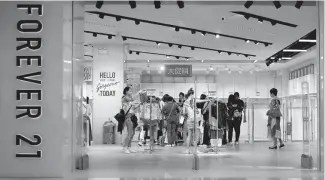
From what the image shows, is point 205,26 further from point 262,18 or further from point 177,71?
point 177,71

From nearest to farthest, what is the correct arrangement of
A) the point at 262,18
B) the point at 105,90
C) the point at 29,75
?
the point at 29,75, the point at 262,18, the point at 105,90

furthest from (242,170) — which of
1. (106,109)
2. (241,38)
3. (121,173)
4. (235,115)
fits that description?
(106,109)

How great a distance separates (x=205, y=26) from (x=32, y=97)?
20.9 ft

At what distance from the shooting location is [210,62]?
1933cm

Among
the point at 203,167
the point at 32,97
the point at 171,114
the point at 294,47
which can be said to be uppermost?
the point at 294,47

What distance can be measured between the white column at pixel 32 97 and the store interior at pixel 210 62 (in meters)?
1.20

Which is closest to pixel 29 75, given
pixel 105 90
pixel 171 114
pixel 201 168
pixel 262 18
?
pixel 201 168

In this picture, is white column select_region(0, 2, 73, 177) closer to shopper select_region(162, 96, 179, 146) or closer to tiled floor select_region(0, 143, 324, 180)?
tiled floor select_region(0, 143, 324, 180)

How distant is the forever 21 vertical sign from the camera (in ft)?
20.7

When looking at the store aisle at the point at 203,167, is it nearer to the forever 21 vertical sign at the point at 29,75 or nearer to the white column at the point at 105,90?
the forever 21 vertical sign at the point at 29,75

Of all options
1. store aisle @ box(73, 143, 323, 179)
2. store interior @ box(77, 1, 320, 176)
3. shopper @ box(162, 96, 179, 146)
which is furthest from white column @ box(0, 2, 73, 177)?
shopper @ box(162, 96, 179, 146)

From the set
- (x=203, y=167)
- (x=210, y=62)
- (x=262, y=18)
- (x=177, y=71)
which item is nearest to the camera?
(x=203, y=167)

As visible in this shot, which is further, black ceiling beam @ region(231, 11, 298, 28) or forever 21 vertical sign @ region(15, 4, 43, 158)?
black ceiling beam @ region(231, 11, 298, 28)

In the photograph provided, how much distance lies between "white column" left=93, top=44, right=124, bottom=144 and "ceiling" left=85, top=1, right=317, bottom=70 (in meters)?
0.70
